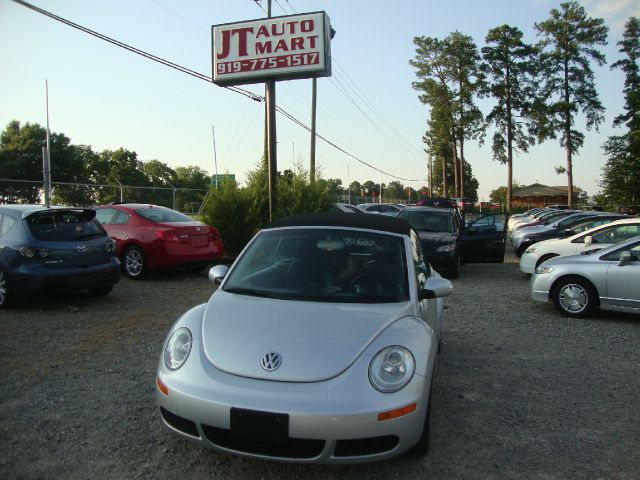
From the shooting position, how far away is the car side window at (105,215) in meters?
11.0

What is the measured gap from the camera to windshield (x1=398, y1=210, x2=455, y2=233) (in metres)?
12.4

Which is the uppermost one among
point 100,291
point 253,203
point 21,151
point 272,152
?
point 21,151

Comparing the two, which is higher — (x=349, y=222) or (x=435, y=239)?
(x=349, y=222)

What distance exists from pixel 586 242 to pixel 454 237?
8.46 feet

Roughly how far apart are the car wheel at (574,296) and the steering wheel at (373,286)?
4.83 m

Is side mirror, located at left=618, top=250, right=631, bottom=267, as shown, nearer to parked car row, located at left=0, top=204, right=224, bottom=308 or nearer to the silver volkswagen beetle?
the silver volkswagen beetle

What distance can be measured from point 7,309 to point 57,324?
4.02 feet

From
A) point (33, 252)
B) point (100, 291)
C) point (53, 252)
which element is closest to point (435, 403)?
point (53, 252)

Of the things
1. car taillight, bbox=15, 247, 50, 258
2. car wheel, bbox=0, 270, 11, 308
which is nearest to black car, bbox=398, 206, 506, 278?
car taillight, bbox=15, 247, 50, 258

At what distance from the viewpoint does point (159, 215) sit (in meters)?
10.8

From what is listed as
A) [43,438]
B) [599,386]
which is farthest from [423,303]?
[43,438]

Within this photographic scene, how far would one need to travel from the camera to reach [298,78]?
1530 centimetres

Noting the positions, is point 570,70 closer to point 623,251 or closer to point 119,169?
point 623,251

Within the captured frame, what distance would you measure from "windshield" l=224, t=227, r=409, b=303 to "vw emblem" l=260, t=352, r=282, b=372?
772 millimetres
